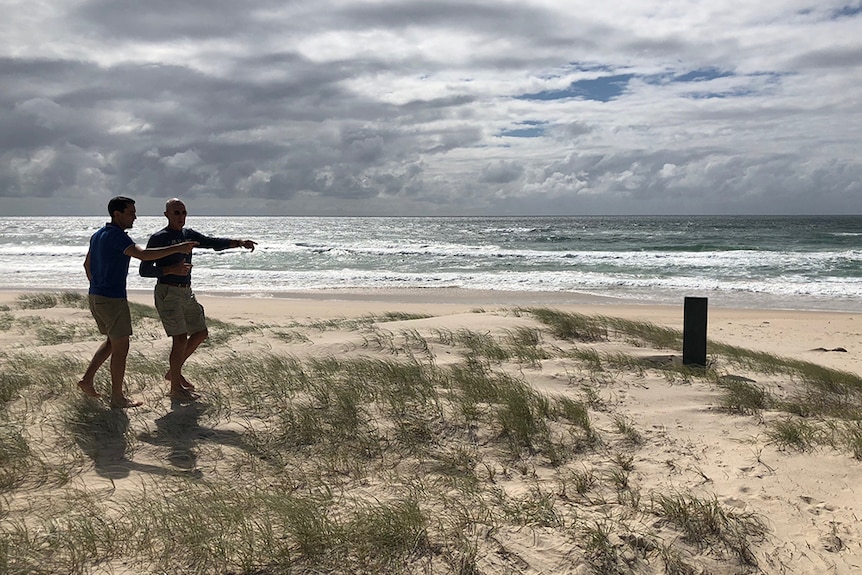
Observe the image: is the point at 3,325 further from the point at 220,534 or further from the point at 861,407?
the point at 861,407

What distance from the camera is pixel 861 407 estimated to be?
5578 millimetres

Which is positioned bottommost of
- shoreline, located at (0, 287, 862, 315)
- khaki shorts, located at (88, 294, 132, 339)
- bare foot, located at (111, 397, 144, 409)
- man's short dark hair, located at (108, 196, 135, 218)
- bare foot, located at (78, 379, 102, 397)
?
shoreline, located at (0, 287, 862, 315)

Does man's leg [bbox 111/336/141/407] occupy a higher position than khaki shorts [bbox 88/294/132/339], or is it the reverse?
khaki shorts [bbox 88/294/132/339]

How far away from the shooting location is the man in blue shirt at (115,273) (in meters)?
4.68

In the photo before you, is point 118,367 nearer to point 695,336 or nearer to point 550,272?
point 695,336

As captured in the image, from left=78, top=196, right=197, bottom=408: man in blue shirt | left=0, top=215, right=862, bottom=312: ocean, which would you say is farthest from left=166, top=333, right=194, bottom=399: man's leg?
left=0, top=215, right=862, bottom=312: ocean

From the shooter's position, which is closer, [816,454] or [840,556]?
[840,556]

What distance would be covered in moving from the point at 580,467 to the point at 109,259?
12.7ft

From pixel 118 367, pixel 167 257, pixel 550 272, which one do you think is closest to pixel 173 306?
pixel 167 257

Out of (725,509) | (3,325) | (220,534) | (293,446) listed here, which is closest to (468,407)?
(293,446)

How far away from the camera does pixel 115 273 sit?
4750 mm

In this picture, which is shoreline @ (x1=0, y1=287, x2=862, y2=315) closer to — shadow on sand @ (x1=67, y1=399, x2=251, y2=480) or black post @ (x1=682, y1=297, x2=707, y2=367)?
black post @ (x1=682, y1=297, x2=707, y2=367)

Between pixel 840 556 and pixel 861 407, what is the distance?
10.3ft

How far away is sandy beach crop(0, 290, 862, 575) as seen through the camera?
3.04 meters
